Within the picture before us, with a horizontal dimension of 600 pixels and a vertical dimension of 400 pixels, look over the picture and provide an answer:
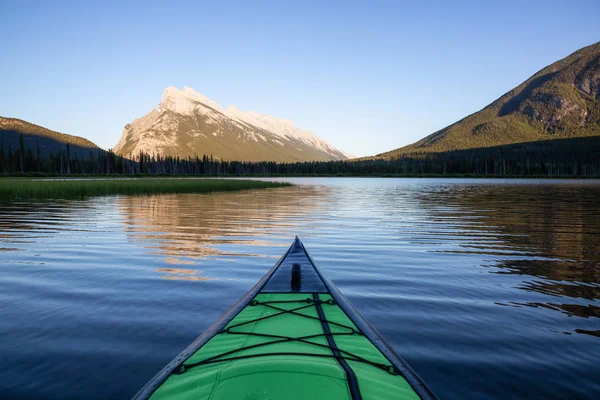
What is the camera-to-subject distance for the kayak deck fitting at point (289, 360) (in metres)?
3.77

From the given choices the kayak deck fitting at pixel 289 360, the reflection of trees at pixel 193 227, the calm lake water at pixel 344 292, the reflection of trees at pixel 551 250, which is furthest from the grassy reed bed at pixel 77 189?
the kayak deck fitting at pixel 289 360

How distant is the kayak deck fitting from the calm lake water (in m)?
1.26

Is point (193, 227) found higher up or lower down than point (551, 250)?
higher up

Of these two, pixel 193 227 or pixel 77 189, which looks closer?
pixel 193 227

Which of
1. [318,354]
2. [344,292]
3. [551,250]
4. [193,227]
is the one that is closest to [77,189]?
[193,227]

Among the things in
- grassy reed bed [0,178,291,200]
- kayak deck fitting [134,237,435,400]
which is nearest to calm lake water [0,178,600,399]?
kayak deck fitting [134,237,435,400]

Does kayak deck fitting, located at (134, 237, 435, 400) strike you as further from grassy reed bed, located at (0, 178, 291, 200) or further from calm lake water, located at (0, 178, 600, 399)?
grassy reed bed, located at (0, 178, 291, 200)

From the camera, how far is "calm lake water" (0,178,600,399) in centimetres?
565

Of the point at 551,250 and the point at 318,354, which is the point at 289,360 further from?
the point at 551,250

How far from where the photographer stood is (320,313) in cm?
605

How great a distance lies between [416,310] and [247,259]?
6.78 metres

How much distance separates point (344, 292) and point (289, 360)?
5410mm

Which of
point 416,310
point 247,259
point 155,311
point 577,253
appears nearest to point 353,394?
point 416,310

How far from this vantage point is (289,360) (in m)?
4.32
